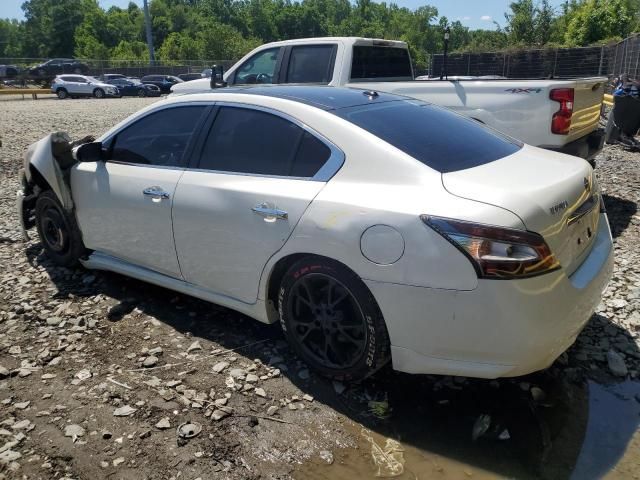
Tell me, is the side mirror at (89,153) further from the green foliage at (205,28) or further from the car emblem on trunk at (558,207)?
the green foliage at (205,28)

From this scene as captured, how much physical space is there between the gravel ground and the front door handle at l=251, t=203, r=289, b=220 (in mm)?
960

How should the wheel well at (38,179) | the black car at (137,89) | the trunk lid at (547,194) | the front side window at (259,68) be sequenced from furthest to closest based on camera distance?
the black car at (137,89) → the front side window at (259,68) → the wheel well at (38,179) → the trunk lid at (547,194)

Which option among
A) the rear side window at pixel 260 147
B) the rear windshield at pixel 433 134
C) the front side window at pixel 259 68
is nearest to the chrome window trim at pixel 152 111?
the rear side window at pixel 260 147

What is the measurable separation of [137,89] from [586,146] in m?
34.8

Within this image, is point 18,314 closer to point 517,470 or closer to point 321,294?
point 321,294

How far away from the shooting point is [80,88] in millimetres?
34125

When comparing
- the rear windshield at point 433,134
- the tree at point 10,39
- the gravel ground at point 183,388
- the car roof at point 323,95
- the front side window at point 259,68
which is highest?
the tree at point 10,39

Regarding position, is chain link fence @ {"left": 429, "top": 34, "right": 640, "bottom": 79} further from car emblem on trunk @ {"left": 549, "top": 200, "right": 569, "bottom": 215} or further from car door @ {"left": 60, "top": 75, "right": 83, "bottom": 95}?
car door @ {"left": 60, "top": 75, "right": 83, "bottom": 95}

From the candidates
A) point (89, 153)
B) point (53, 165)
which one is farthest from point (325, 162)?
point (53, 165)

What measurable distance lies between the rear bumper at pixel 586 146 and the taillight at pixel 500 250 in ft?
12.0

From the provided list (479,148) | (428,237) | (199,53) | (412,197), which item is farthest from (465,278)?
(199,53)

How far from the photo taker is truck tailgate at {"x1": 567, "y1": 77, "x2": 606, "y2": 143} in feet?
18.5

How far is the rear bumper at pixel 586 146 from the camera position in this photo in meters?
5.70

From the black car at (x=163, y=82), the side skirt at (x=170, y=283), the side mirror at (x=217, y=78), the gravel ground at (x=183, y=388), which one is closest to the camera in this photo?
the gravel ground at (x=183, y=388)
